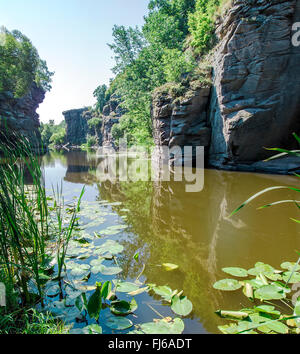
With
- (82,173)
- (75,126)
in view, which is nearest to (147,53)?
(82,173)

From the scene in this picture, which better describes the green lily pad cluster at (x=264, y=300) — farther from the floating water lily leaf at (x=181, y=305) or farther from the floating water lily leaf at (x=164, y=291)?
the floating water lily leaf at (x=164, y=291)

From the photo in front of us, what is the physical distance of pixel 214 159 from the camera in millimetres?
10688

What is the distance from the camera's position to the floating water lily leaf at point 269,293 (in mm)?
1586

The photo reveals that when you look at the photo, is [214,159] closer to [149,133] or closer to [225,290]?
[149,133]

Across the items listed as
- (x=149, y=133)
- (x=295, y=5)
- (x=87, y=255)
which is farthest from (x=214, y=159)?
(x=87, y=255)

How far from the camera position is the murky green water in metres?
1.74

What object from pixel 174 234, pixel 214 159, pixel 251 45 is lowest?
pixel 174 234

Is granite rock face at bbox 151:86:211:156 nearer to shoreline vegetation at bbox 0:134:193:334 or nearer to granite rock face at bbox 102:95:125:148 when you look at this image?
shoreline vegetation at bbox 0:134:193:334

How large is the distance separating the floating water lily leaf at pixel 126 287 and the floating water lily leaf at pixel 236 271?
0.89 meters

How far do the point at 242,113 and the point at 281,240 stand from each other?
23.6ft

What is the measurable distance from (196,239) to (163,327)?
1659 millimetres

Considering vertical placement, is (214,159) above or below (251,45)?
below
